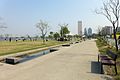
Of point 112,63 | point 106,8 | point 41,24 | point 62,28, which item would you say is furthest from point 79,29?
point 112,63

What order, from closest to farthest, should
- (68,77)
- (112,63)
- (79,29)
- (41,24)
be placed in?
1. (68,77)
2. (112,63)
3. (41,24)
4. (79,29)

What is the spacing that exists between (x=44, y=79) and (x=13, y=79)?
115cm

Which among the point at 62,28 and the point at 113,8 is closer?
the point at 113,8

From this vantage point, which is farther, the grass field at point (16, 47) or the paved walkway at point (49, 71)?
the grass field at point (16, 47)

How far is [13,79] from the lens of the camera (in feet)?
26.5

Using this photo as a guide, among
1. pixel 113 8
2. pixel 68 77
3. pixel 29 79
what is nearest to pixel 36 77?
pixel 29 79

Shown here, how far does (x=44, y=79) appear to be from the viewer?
26.7ft

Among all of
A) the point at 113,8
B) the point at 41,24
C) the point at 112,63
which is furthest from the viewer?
the point at 41,24

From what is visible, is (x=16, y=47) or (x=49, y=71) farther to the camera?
(x=16, y=47)

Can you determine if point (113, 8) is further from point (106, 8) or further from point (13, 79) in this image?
point (13, 79)

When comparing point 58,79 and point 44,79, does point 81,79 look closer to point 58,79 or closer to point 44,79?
point 58,79

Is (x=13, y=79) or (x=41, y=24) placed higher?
(x=41, y=24)

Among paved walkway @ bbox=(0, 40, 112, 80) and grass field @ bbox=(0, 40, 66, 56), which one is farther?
grass field @ bbox=(0, 40, 66, 56)

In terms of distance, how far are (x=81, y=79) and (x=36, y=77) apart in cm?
176
